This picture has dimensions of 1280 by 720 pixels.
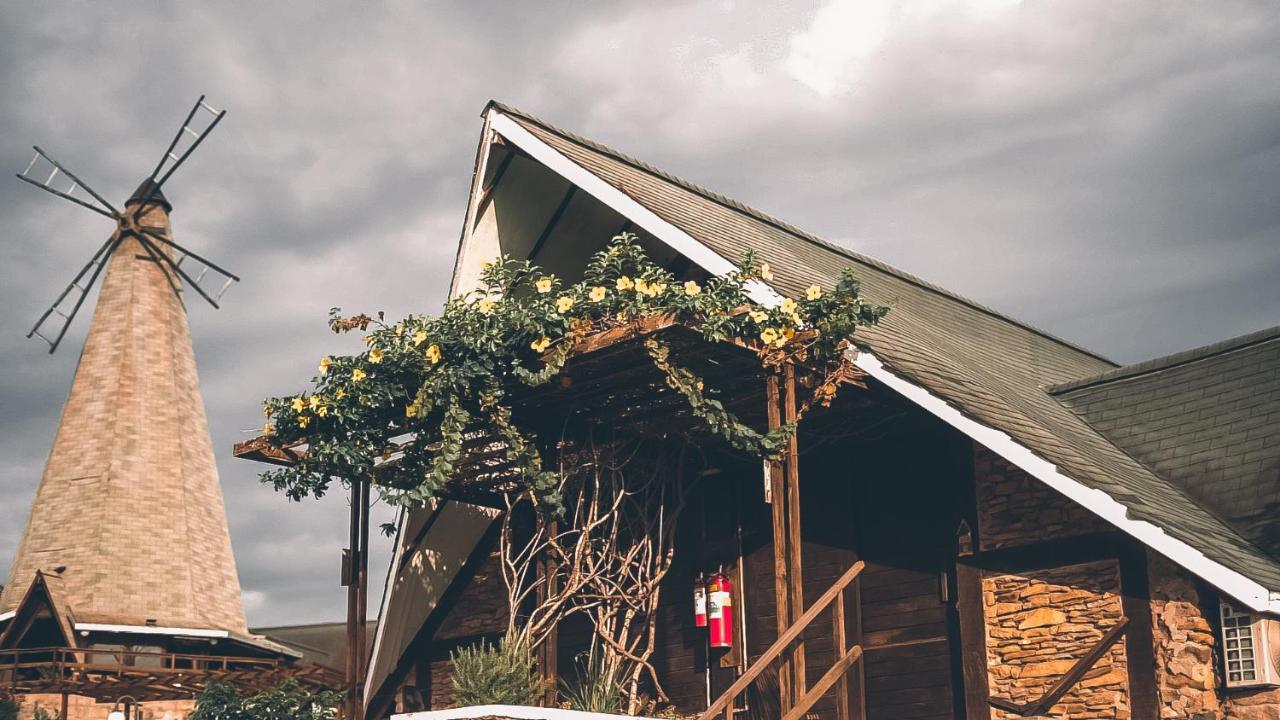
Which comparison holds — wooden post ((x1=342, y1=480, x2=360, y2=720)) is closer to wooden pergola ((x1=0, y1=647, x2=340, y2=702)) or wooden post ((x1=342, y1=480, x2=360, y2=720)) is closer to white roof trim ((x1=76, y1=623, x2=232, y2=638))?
wooden pergola ((x1=0, y1=647, x2=340, y2=702))

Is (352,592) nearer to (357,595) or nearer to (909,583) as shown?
(357,595)

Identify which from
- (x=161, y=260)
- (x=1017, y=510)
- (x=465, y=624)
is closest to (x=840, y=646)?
(x=1017, y=510)

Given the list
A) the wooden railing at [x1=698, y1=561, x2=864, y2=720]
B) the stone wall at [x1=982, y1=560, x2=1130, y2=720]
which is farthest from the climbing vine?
the stone wall at [x1=982, y1=560, x2=1130, y2=720]

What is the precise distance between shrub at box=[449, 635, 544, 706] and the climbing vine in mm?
1392

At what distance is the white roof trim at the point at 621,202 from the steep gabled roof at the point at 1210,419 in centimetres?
390

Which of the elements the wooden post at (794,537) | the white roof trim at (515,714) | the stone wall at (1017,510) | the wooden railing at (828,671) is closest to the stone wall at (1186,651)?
the stone wall at (1017,510)

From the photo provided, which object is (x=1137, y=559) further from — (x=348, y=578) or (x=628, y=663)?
(x=348, y=578)

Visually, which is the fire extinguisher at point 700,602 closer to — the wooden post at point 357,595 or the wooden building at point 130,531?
the wooden post at point 357,595

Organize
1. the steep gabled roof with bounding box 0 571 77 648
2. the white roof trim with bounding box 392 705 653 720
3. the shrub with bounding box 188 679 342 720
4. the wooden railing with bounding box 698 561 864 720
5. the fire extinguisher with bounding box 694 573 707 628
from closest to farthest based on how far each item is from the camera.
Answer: the wooden railing with bounding box 698 561 864 720, the white roof trim with bounding box 392 705 653 720, the fire extinguisher with bounding box 694 573 707 628, the shrub with bounding box 188 679 342 720, the steep gabled roof with bounding box 0 571 77 648

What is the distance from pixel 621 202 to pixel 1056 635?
17.4 feet

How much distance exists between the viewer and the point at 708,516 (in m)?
14.0

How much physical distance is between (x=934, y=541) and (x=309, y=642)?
40203 millimetres

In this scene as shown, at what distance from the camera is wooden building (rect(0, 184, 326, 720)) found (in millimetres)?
29859

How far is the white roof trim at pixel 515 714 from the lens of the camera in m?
10.8
